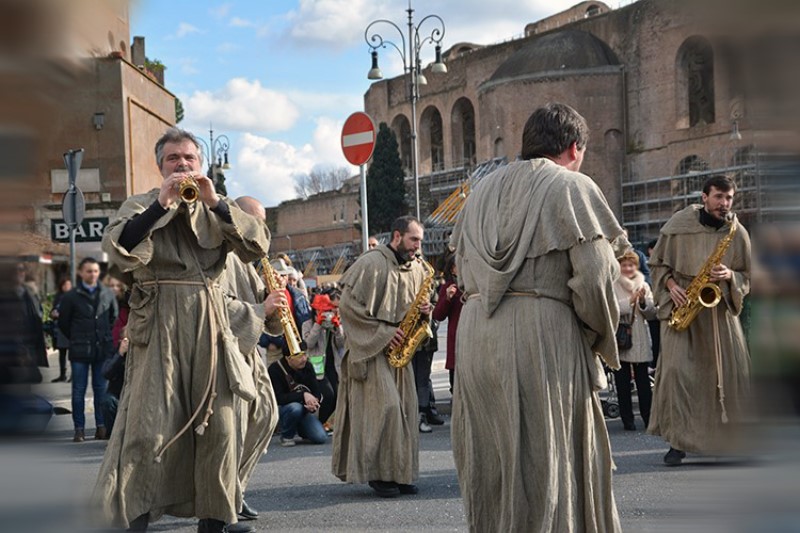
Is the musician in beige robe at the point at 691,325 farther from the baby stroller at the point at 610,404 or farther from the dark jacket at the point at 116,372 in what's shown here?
the dark jacket at the point at 116,372

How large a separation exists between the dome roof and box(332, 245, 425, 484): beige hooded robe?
191 feet

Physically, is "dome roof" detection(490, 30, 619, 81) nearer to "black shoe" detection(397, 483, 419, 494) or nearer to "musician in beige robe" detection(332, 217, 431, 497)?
"musician in beige robe" detection(332, 217, 431, 497)

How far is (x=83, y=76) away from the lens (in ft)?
2.24

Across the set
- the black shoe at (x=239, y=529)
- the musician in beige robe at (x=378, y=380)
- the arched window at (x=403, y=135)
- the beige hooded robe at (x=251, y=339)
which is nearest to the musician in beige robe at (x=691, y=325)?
the musician in beige robe at (x=378, y=380)

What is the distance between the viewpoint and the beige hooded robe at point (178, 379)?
506 cm

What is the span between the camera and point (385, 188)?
69.4 m

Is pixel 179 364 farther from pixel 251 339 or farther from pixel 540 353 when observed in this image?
pixel 540 353

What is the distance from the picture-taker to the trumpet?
16.4ft

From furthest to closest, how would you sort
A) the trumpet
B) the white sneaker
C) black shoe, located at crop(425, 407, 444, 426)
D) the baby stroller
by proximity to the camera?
black shoe, located at crop(425, 407, 444, 426), the baby stroller, the white sneaker, the trumpet

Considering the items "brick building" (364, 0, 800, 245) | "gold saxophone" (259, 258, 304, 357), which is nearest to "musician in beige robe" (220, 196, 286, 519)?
"gold saxophone" (259, 258, 304, 357)

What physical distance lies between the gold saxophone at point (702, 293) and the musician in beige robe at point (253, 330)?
3025mm

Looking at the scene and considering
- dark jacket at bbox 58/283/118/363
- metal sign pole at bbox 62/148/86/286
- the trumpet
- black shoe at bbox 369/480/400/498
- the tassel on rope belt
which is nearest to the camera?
metal sign pole at bbox 62/148/86/286

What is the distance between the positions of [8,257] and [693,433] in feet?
25.8

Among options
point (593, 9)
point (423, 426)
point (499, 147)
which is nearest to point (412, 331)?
point (423, 426)
